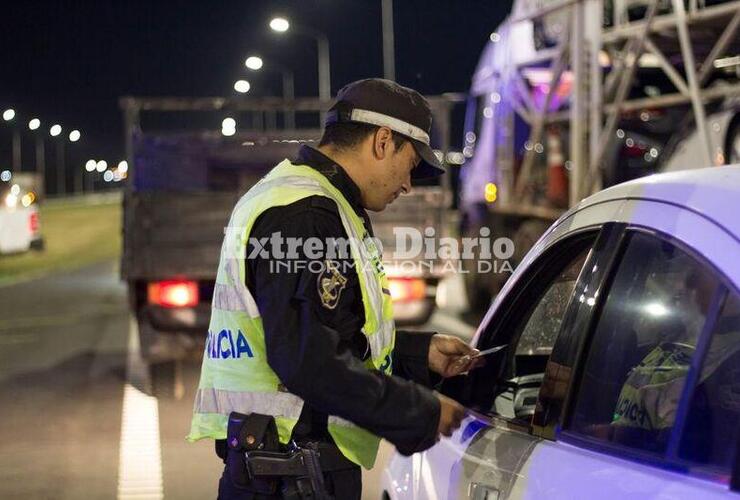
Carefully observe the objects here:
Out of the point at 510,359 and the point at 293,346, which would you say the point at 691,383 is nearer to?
the point at 293,346

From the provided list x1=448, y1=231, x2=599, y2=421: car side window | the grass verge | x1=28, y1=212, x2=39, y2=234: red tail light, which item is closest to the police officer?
x1=448, y1=231, x2=599, y2=421: car side window

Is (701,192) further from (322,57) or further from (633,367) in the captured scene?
(322,57)

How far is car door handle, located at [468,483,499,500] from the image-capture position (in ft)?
7.92

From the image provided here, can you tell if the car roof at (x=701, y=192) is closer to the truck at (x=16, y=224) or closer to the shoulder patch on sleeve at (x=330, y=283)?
the shoulder patch on sleeve at (x=330, y=283)

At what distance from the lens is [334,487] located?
2.62 meters

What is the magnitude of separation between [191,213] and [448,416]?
7.49 m

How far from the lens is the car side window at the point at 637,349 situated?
217cm

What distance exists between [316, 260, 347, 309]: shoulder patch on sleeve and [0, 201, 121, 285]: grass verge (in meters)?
21.2

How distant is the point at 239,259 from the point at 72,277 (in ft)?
72.8

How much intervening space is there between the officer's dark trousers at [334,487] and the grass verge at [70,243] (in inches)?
824

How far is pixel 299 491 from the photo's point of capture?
256cm

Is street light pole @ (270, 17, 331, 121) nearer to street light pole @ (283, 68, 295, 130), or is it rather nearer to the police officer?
street light pole @ (283, 68, 295, 130)

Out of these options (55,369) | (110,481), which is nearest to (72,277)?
(55,369)

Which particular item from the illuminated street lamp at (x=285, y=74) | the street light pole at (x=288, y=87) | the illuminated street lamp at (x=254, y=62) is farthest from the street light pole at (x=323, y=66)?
the street light pole at (x=288, y=87)
